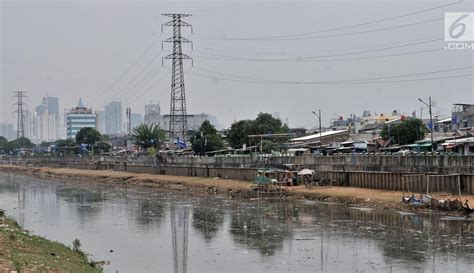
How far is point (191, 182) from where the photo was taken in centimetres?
8869

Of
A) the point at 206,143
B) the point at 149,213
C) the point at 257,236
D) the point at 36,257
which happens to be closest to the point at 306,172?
the point at 149,213

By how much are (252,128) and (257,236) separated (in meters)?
78.2

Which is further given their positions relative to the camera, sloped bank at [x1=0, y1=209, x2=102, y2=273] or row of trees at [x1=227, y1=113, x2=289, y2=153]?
row of trees at [x1=227, y1=113, x2=289, y2=153]

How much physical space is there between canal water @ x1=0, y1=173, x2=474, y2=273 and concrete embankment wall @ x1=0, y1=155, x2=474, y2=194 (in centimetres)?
647

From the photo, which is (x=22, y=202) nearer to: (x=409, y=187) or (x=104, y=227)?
(x=104, y=227)

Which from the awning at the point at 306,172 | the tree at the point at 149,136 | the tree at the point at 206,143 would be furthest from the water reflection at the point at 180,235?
the tree at the point at 149,136

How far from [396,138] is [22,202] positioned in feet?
156

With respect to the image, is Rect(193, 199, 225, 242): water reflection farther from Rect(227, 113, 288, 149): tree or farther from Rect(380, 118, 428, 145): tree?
Rect(227, 113, 288, 149): tree

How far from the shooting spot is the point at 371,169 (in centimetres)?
6097

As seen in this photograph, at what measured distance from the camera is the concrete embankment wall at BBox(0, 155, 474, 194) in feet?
165

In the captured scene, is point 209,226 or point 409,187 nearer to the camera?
point 209,226

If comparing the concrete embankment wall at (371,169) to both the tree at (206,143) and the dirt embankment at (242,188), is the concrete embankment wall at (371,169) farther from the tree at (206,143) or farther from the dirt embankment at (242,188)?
the tree at (206,143)

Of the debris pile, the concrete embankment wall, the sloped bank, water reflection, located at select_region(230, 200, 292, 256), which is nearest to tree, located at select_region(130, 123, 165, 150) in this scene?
the concrete embankment wall

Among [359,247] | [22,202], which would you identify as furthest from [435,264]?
[22,202]
